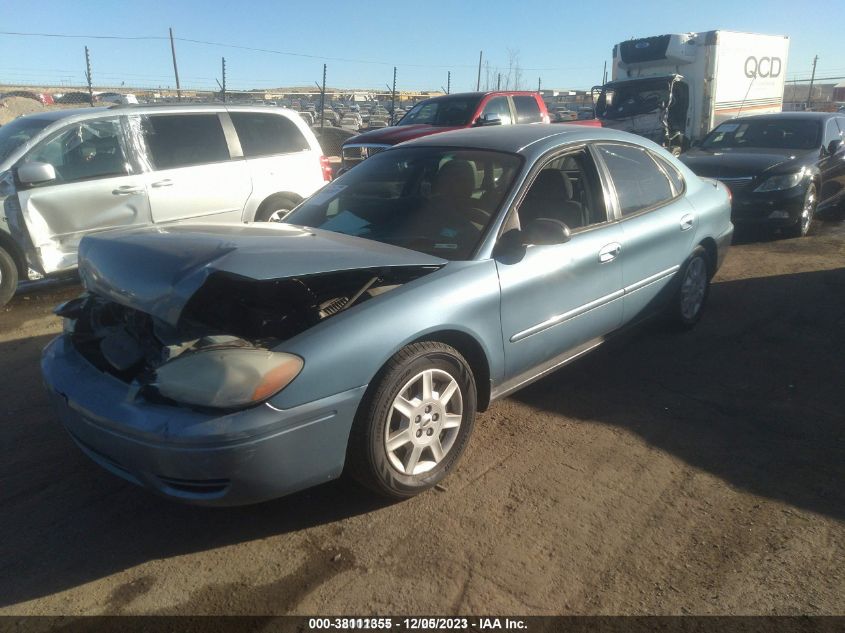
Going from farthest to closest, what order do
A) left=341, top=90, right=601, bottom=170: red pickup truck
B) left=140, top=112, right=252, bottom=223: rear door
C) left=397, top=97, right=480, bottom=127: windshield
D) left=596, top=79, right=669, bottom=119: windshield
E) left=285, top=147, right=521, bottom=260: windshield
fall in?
left=596, top=79, right=669, bottom=119: windshield, left=397, top=97, right=480, bottom=127: windshield, left=341, top=90, right=601, bottom=170: red pickup truck, left=140, top=112, right=252, bottom=223: rear door, left=285, top=147, right=521, bottom=260: windshield

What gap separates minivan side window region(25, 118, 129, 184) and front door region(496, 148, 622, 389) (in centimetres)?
453

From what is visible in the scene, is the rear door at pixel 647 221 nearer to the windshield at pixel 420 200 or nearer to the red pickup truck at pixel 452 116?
the windshield at pixel 420 200

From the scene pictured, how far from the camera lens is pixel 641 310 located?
182 inches

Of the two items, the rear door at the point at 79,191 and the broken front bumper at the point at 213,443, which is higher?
the rear door at the point at 79,191

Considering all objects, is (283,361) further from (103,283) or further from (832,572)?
(832,572)

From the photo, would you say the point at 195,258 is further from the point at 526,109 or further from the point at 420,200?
the point at 526,109

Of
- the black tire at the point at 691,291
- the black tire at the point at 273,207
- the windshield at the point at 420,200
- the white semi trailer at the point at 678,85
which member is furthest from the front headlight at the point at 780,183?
the white semi trailer at the point at 678,85

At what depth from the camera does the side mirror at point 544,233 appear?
3551mm

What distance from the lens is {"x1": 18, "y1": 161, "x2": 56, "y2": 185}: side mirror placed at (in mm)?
5902

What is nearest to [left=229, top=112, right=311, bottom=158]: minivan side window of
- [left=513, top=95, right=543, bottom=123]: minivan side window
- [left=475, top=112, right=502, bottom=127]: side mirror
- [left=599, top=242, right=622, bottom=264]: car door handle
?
[left=475, top=112, right=502, bottom=127]: side mirror

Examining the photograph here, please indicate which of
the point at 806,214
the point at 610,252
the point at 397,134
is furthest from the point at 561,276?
the point at 397,134

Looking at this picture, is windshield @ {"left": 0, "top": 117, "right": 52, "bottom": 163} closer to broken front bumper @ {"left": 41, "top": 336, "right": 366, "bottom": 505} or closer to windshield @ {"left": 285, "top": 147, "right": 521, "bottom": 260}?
windshield @ {"left": 285, "top": 147, "right": 521, "bottom": 260}

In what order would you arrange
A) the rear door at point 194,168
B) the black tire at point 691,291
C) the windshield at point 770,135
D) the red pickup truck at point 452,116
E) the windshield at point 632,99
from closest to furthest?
1. the black tire at point 691,291
2. the rear door at point 194,168
3. the windshield at point 770,135
4. the red pickup truck at point 452,116
5. the windshield at point 632,99

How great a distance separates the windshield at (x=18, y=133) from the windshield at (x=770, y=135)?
933 cm
